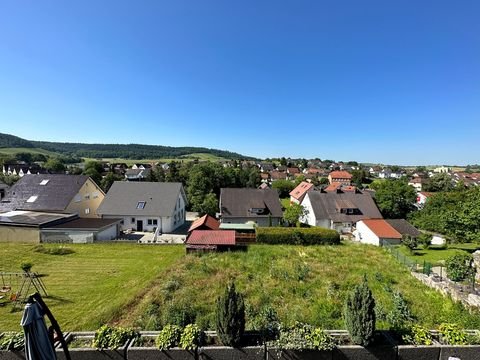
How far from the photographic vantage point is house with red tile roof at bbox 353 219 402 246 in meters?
32.4

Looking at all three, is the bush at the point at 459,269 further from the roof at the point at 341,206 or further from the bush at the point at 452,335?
the roof at the point at 341,206

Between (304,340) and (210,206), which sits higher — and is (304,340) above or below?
above

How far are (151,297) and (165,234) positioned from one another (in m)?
19.9

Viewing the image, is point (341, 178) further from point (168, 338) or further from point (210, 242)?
point (168, 338)

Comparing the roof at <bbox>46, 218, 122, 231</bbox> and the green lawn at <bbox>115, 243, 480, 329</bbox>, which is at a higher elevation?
the roof at <bbox>46, 218, 122, 231</bbox>

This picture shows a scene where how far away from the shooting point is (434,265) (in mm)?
20797

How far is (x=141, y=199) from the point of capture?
34.5 m

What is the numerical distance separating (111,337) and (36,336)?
9.19 ft

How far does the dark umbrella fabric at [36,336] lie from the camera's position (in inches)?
189

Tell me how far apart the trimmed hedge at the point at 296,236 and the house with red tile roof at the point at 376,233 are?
9622 mm

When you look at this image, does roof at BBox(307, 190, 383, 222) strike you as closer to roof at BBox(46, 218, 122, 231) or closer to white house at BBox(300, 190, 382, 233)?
white house at BBox(300, 190, 382, 233)

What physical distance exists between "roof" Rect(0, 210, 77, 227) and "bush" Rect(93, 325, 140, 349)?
23684 millimetres

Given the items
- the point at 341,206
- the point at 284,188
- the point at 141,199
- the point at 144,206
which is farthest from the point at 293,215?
the point at 284,188

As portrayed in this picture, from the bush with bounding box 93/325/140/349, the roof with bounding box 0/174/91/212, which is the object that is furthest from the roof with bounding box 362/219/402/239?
the roof with bounding box 0/174/91/212
